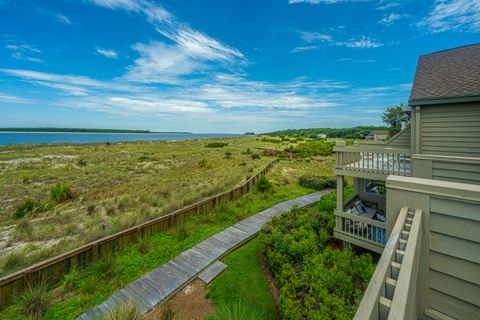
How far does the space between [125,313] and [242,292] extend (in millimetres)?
2525

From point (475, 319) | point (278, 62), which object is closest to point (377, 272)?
point (475, 319)

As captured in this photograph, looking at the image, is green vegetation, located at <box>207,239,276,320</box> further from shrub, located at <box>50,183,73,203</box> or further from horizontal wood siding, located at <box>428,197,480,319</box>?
shrub, located at <box>50,183,73,203</box>

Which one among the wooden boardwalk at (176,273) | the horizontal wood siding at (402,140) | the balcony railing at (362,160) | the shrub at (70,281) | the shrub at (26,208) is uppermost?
the horizontal wood siding at (402,140)

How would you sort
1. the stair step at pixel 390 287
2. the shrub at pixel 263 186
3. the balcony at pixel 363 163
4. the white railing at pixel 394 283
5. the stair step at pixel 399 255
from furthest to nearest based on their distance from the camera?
1. the shrub at pixel 263 186
2. the balcony at pixel 363 163
3. the stair step at pixel 399 255
4. the stair step at pixel 390 287
5. the white railing at pixel 394 283

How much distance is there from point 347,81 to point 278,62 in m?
15.7

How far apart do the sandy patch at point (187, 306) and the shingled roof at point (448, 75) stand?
773 cm

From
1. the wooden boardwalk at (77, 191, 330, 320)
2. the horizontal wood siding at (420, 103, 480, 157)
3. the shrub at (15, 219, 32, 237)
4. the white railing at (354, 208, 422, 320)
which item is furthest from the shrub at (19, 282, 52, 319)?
the horizontal wood siding at (420, 103, 480, 157)

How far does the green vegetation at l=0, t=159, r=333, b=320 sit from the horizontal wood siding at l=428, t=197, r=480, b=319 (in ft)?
20.0

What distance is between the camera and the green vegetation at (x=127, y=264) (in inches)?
173

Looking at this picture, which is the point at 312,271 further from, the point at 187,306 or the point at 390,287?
the point at 390,287

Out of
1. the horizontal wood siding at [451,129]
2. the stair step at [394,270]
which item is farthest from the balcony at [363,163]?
the stair step at [394,270]

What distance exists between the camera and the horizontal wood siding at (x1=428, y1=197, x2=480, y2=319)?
196 cm

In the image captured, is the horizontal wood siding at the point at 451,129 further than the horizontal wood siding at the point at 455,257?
Yes

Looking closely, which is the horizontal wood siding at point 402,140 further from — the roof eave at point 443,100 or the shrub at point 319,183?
the shrub at point 319,183
